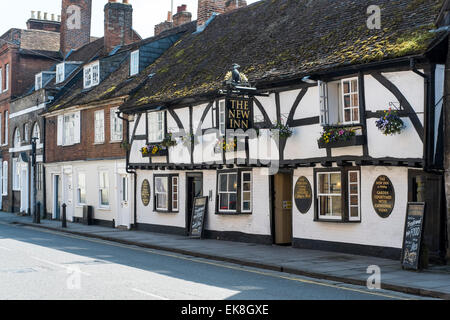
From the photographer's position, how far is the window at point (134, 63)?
27500 mm

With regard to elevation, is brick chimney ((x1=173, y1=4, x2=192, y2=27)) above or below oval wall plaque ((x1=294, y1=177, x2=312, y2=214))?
above

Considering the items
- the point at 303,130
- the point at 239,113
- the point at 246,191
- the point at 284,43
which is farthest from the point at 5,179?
the point at 303,130

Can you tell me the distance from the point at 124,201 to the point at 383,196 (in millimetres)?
13762

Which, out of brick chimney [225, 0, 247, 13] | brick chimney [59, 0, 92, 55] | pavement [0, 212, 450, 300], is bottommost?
pavement [0, 212, 450, 300]

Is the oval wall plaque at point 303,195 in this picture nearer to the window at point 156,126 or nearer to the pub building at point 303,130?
the pub building at point 303,130

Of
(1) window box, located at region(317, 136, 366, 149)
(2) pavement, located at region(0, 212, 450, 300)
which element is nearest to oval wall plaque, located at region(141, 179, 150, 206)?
(2) pavement, located at region(0, 212, 450, 300)

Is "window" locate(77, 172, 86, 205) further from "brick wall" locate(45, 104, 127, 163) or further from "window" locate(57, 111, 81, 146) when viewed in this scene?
"window" locate(57, 111, 81, 146)

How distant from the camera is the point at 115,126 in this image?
26.1 meters

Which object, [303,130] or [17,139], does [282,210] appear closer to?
[303,130]

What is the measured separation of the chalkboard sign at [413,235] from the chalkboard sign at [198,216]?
8.89 meters

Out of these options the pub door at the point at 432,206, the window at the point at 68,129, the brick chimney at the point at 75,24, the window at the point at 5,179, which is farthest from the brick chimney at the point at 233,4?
the window at the point at 5,179

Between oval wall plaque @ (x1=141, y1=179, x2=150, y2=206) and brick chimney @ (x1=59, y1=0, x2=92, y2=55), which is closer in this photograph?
oval wall plaque @ (x1=141, y1=179, x2=150, y2=206)

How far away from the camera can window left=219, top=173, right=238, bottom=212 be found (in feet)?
64.3

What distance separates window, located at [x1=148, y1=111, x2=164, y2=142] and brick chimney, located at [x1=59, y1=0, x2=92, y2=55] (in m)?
17.6
